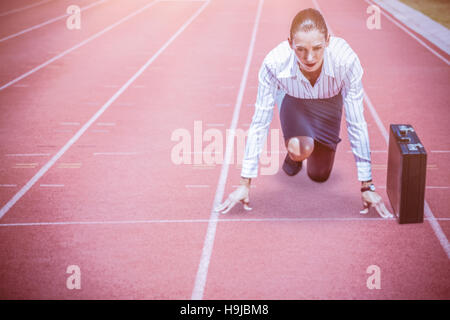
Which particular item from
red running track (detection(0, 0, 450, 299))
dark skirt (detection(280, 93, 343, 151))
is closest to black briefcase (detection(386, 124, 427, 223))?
red running track (detection(0, 0, 450, 299))

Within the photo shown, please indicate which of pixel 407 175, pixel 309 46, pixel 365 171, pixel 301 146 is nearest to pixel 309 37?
pixel 309 46

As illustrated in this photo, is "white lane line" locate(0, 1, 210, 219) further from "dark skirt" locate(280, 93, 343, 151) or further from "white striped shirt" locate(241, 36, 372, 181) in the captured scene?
"dark skirt" locate(280, 93, 343, 151)

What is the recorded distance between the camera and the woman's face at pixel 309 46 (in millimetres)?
3479

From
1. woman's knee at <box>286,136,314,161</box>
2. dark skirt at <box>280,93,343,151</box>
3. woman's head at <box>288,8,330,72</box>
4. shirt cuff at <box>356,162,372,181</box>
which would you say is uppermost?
woman's head at <box>288,8,330,72</box>

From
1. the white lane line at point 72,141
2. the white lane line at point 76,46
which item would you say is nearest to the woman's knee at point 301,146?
the white lane line at point 72,141

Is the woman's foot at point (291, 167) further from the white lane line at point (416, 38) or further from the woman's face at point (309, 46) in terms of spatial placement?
the white lane line at point (416, 38)

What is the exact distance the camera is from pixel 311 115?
428 centimetres

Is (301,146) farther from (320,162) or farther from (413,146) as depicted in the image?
(413,146)

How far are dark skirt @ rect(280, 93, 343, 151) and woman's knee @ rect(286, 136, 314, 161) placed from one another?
0.07m

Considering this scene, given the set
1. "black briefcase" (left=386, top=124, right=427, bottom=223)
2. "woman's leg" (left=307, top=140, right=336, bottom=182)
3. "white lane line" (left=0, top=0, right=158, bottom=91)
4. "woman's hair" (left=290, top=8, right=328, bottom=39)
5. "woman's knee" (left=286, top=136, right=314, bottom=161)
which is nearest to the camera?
"woman's hair" (left=290, top=8, right=328, bottom=39)

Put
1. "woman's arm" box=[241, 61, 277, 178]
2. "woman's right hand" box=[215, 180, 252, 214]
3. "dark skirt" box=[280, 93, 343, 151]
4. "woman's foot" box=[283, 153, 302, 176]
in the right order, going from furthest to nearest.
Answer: "woman's foot" box=[283, 153, 302, 176] < "dark skirt" box=[280, 93, 343, 151] < "woman's right hand" box=[215, 180, 252, 214] < "woman's arm" box=[241, 61, 277, 178]

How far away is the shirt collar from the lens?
3807 mm

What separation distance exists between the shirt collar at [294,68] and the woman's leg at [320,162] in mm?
816
